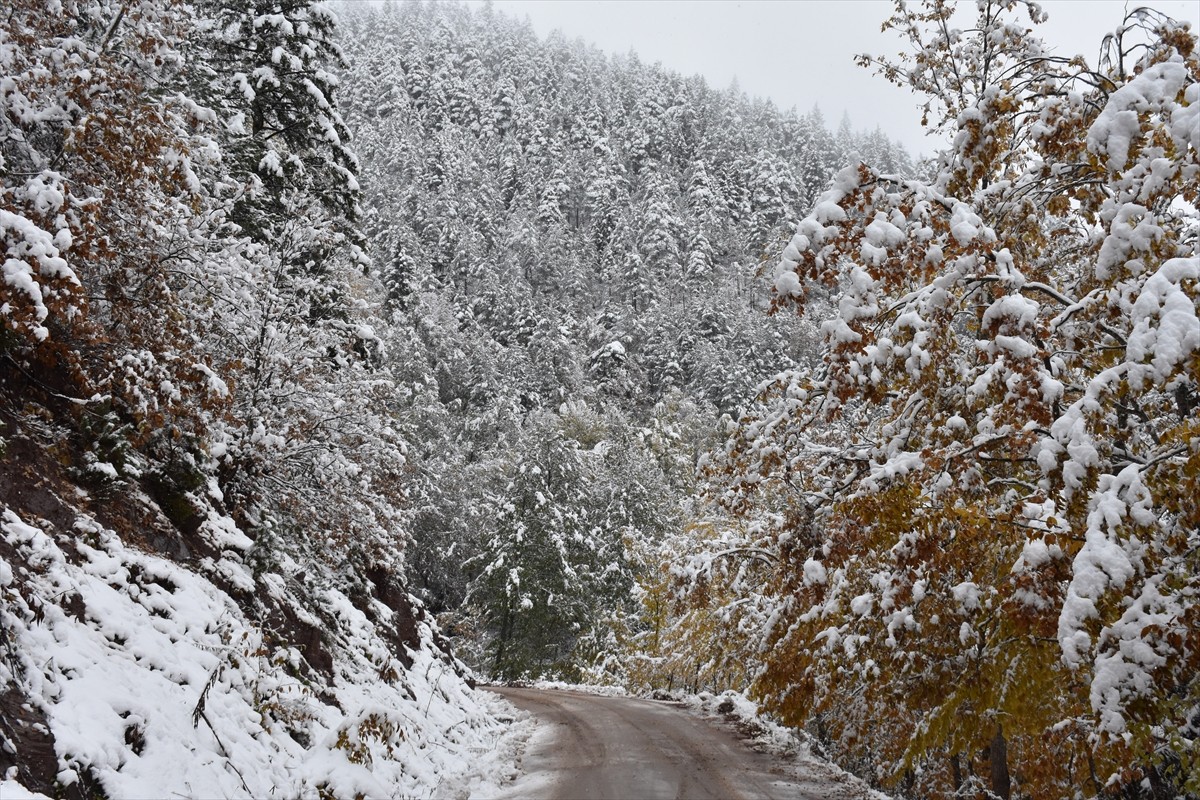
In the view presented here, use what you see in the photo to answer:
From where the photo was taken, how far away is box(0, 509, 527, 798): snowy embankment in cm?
552

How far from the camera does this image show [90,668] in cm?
624

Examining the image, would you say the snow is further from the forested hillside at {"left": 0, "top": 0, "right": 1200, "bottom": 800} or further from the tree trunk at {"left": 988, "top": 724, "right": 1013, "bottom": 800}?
the tree trunk at {"left": 988, "top": 724, "right": 1013, "bottom": 800}

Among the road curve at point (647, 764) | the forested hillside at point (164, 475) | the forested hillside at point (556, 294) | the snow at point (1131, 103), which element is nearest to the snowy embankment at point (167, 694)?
the forested hillside at point (164, 475)

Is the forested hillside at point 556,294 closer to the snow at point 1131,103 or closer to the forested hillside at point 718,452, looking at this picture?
the forested hillside at point 718,452

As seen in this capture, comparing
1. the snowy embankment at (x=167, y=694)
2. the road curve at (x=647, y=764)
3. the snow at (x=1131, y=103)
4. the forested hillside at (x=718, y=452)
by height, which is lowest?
the road curve at (x=647, y=764)

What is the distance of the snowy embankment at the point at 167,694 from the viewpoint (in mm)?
5516

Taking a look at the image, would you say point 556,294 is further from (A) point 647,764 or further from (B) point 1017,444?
(B) point 1017,444

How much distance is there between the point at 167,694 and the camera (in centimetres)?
680

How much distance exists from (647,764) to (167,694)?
8.01 meters

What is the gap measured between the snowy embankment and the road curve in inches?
47.1

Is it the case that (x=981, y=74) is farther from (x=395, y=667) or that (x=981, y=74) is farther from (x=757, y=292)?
(x=757, y=292)

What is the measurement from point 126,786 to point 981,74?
497 inches

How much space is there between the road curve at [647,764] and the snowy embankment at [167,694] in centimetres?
120

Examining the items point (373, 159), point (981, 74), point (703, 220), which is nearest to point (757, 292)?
point (703, 220)
